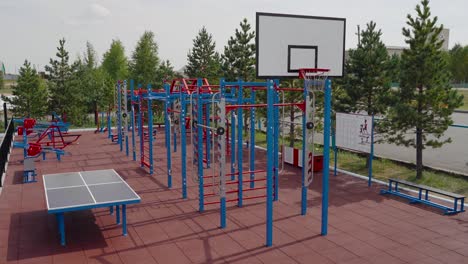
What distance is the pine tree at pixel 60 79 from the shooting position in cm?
2475

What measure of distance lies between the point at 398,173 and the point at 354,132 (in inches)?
114

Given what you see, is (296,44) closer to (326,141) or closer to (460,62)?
(326,141)

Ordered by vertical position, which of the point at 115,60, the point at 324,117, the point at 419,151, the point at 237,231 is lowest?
the point at 237,231

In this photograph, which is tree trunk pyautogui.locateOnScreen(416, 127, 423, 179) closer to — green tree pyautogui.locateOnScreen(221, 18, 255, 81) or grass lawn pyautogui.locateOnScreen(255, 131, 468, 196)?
grass lawn pyautogui.locateOnScreen(255, 131, 468, 196)

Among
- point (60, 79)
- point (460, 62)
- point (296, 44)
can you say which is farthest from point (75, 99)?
point (460, 62)

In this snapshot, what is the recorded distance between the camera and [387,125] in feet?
43.4

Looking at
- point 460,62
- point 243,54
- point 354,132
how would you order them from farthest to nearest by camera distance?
point 460,62 → point 243,54 → point 354,132

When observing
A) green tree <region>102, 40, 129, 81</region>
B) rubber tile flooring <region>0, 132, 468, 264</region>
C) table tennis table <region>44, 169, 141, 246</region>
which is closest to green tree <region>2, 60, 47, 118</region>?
rubber tile flooring <region>0, 132, 468, 264</region>

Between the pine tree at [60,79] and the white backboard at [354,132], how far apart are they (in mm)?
17524

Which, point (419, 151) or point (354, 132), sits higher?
point (354, 132)

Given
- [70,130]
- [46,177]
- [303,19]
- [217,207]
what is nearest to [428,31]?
[303,19]

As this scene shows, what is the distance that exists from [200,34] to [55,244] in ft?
77.0

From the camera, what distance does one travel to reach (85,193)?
333 inches

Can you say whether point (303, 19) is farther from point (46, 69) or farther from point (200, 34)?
point (200, 34)
